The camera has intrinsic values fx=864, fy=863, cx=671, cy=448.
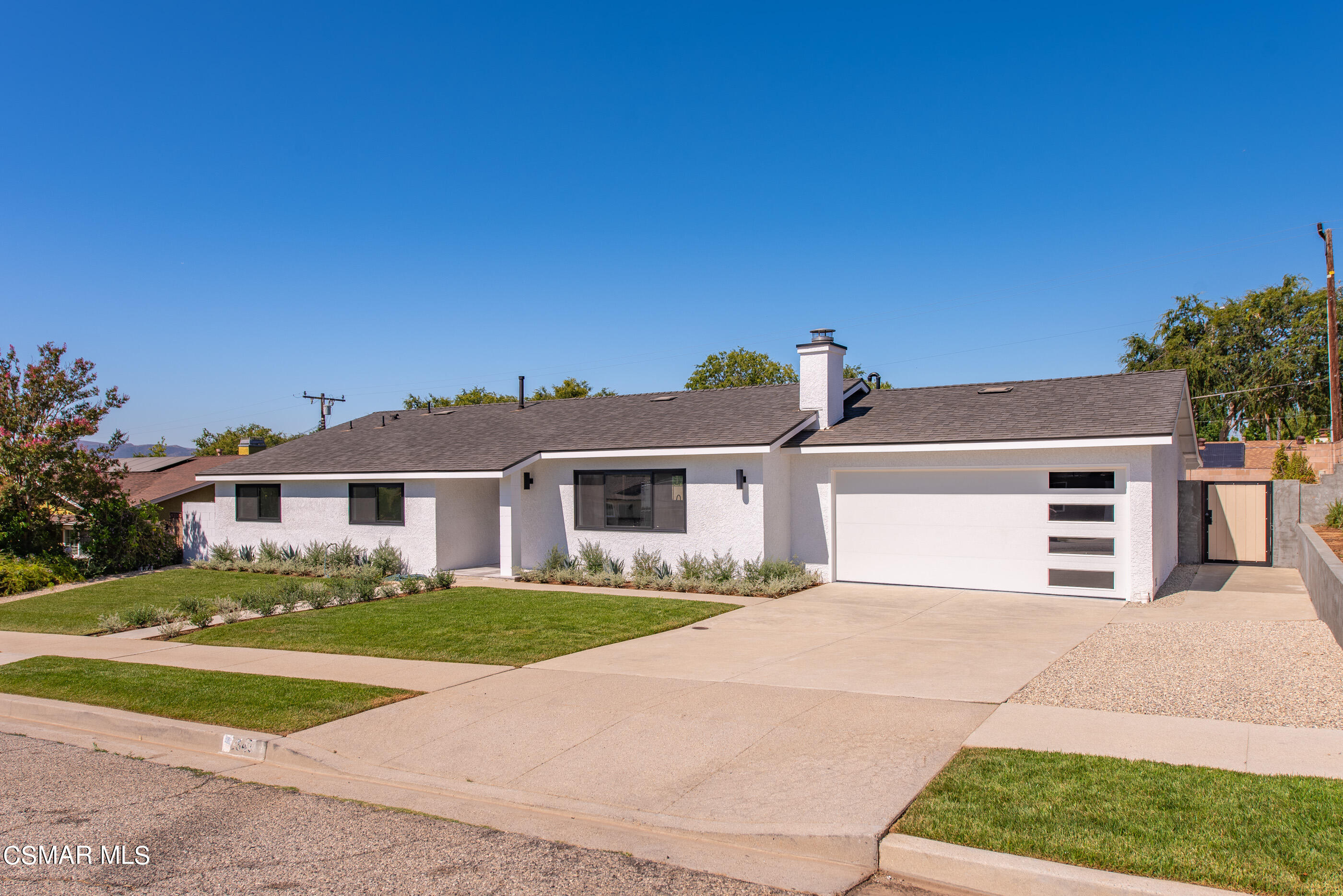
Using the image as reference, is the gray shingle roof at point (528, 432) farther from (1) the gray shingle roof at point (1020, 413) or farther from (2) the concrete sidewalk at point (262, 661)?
(2) the concrete sidewalk at point (262, 661)

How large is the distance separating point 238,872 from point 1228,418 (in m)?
54.9

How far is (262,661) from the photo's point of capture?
1055 centimetres

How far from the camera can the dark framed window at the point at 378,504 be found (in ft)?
65.9

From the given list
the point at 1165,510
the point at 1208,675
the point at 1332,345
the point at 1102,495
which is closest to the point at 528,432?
the point at 1102,495

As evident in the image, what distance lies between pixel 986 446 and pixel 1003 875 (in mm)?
10997

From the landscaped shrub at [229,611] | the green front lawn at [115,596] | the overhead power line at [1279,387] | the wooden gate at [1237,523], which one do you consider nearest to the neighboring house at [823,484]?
the wooden gate at [1237,523]

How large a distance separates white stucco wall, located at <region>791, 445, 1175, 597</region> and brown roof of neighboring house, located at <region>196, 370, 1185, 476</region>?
0.39m

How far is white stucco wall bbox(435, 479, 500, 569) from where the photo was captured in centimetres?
1962

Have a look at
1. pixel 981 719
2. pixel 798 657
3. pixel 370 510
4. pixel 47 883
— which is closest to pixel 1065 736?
pixel 981 719

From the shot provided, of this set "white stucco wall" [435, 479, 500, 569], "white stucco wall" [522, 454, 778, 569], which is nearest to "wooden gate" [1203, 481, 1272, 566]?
"white stucco wall" [522, 454, 778, 569]

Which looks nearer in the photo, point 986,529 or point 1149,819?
point 1149,819

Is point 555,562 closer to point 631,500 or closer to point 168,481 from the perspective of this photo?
point 631,500

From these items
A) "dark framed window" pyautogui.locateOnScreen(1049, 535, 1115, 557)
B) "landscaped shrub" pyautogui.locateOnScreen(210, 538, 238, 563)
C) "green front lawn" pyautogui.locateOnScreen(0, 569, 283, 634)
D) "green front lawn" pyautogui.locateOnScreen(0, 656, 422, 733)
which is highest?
"dark framed window" pyautogui.locateOnScreen(1049, 535, 1115, 557)

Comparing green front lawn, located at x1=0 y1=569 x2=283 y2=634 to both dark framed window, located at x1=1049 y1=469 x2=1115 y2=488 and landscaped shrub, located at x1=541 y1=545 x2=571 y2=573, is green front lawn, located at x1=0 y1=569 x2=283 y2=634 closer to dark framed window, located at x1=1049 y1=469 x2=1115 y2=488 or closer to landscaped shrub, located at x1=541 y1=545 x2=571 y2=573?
landscaped shrub, located at x1=541 y1=545 x2=571 y2=573
